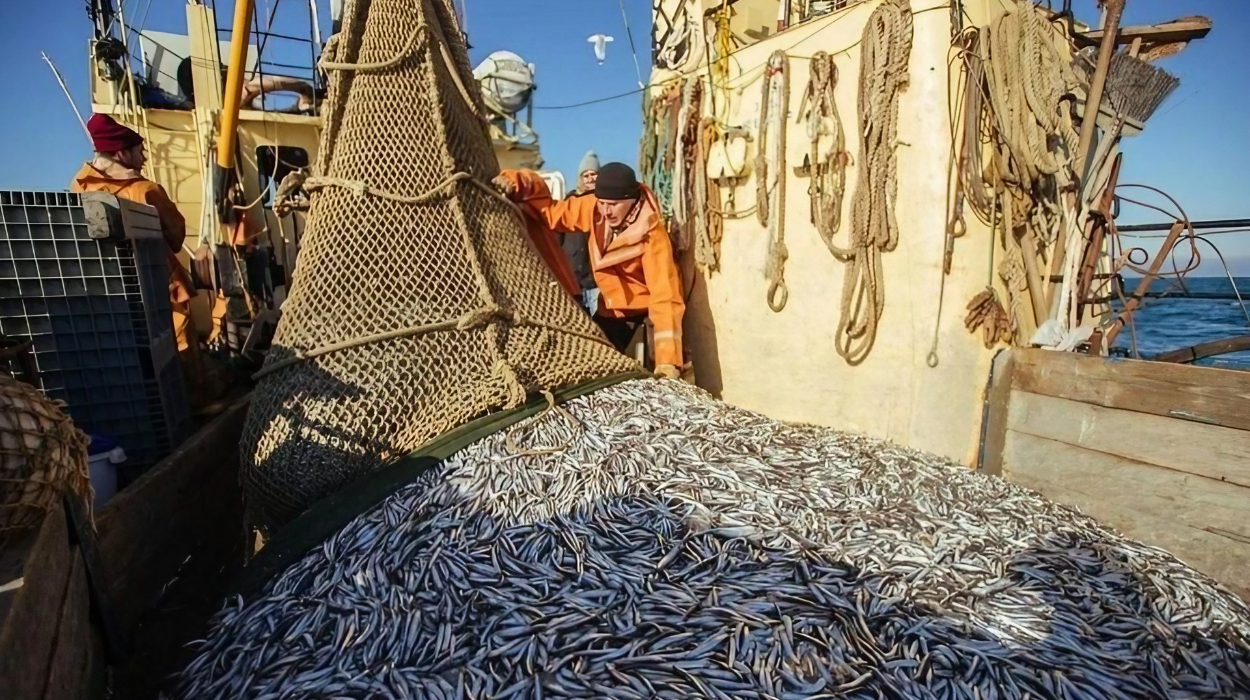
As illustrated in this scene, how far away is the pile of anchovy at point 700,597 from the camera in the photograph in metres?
2.33

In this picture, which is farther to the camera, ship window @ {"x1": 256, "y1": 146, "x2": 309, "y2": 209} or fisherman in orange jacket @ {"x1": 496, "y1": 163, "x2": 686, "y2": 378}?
ship window @ {"x1": 256, "y1": 146, "x2": 309, "y2": 209}

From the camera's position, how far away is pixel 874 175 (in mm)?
4965

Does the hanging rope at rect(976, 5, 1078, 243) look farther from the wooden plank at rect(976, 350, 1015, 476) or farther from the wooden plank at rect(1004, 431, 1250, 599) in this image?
the wooden plank at rect(1004, 431, 1250, 599)

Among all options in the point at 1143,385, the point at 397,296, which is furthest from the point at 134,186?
the point at 1143,385

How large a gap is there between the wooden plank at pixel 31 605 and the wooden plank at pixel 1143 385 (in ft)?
16.5

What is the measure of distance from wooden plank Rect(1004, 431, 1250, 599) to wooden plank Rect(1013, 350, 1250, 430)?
352mm

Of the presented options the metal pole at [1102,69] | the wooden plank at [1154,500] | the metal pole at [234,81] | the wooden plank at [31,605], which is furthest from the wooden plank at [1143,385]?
the metal pole at [234,81]

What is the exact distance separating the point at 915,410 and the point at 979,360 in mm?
615

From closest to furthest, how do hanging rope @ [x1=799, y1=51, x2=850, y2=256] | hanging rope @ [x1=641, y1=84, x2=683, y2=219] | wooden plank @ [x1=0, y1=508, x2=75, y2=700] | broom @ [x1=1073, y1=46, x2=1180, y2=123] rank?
wooden plank @ [x1=0, y1=508, x2=75, y2=700]
broom @ [x1=1073, y1=46, x2=1180, y2=123]
hanging rope @ [x1=799, y1=51, x2=850, y2=256]
hanging rope @ [x1=641, y1=84, x2=683, y2=219]

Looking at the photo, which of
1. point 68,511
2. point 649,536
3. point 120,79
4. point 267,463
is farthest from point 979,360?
point 120,79

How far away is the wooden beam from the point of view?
16.6ft

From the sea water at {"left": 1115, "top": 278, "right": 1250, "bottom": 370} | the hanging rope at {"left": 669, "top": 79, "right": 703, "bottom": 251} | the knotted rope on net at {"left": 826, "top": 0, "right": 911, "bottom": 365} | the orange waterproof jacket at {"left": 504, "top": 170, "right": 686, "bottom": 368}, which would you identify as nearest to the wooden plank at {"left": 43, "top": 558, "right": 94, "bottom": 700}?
the orange waterproof jacket at {"left": 504, "top": 170, "right": 686, "bottom": 368}

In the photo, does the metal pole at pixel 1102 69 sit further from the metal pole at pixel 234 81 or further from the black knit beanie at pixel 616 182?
the metal pole at pixel 234 81

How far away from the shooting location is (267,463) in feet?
11.3
